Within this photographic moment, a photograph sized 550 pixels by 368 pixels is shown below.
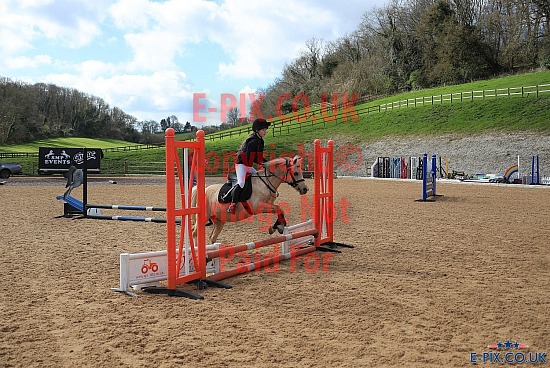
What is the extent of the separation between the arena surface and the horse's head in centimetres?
133

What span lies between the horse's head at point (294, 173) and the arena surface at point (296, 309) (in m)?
1.33

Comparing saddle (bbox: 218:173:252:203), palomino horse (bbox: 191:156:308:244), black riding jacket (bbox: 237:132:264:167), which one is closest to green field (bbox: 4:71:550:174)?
palomino horse (bbox: 191:156:308:244)

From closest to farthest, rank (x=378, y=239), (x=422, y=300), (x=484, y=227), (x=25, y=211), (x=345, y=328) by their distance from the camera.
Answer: (x=345, y=328)
(x=422, y=300)
(x=378, y=239)
(x=484, y=227)
(x=25, y=211)

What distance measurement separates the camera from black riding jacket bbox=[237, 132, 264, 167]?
26.8 feet

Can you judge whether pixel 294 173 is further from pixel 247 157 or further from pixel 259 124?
pixel 259 124

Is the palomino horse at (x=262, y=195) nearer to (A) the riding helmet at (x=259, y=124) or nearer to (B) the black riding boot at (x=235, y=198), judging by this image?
(B) the black riding boot at (x=235, y=198)

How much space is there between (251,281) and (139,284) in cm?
152

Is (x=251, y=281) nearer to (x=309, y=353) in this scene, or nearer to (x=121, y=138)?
(x=309, y=353)

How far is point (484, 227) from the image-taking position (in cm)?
1231

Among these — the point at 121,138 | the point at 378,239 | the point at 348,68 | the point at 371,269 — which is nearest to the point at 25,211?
the point at 378,239

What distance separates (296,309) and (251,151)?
3.33 m

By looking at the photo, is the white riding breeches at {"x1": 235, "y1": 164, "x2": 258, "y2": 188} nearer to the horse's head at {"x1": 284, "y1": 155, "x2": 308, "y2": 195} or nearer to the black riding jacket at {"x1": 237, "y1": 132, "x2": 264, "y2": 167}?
the black riding jacket at {"x1": 237, "y1": 132, "x2": 264, "y2": 167}

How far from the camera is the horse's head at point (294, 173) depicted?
866cm

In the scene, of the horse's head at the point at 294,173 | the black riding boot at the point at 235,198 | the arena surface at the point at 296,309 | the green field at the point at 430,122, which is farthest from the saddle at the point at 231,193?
the green field at the point at 430,122
